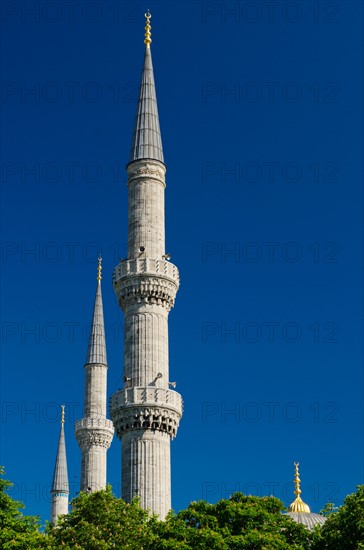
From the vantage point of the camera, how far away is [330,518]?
1779 inches

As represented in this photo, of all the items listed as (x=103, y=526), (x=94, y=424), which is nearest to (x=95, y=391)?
(x=94, y=424)

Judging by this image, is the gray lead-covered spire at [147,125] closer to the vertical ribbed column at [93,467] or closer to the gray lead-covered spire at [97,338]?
the gray lead-covered spire at [97,338]

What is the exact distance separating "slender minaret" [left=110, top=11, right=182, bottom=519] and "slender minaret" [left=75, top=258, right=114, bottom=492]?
71.7 feet

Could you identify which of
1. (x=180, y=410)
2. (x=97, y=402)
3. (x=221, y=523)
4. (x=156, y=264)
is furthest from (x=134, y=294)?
(x=97, y=402)

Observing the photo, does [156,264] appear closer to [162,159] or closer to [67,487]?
[162,159]

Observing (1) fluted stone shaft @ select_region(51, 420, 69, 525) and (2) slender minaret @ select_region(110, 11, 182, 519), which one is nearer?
(2) slender minaret @ select_region(110, 11, 182, 519)

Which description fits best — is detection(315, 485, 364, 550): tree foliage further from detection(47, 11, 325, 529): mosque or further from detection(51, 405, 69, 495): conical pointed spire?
detection(51, 405, 69, 495): conical pointed spire

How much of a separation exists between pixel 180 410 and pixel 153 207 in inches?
455

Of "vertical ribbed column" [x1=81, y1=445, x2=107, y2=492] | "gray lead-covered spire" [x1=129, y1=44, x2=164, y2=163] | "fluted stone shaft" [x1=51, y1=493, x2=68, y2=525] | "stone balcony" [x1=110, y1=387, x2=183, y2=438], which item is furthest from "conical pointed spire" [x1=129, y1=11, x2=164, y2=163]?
"fluted stone shaft" [x1=51, y1=493, x2=68, y2=525]

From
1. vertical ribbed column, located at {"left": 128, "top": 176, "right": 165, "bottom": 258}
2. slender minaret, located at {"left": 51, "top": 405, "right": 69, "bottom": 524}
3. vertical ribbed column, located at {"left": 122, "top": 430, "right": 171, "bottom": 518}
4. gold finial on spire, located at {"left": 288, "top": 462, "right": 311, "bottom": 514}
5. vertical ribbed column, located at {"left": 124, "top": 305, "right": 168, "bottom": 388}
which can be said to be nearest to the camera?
vertical ribbed column, located at {"left": 122, "top": 430, "right": 171, "bottom": 518}

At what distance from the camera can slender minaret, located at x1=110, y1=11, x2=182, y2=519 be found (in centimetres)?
4906

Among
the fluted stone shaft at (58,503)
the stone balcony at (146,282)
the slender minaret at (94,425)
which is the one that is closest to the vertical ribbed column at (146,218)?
the stone balcony at (146,282)

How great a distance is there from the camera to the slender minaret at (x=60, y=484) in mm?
101562

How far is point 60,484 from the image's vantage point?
102m
